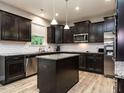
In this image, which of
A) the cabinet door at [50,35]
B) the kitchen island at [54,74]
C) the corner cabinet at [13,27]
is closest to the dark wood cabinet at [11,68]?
the corner cabinet at [13,27]

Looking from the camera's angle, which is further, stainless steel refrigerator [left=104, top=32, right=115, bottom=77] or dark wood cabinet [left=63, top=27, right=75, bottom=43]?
dark wood cabinet [left=63, top=27, right=75, bottom=43]

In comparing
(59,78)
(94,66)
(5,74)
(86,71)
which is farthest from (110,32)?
(5,74)

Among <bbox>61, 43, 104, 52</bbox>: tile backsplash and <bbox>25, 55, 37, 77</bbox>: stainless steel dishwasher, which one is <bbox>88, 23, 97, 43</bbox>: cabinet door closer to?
<bbox>61, 43, 104, 52</bbox>: tile backsplash

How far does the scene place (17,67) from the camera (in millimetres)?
3637

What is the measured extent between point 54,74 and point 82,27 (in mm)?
3775

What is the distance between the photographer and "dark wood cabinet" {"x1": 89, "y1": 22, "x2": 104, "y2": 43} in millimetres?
4879

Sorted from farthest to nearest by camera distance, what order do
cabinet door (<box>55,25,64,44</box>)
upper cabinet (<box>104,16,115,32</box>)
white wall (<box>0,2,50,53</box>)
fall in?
1. cabinet door (<box>55,25,64,44</box>)
2. upper cabinet (<box>104,16,115,32</box>)
3. white wall (<box>0,2,50,53</box>)

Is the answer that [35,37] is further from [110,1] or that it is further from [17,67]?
[110,1]

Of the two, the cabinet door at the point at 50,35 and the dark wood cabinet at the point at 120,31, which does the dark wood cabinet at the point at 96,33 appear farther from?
the dark wood cabinet at the point at 120,31

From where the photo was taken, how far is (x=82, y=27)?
5445 millimetres

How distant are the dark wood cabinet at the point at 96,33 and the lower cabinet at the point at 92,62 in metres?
0.86

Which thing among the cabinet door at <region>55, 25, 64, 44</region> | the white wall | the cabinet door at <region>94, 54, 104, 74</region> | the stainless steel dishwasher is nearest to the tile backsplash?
the cabinet door at <region>55, 25, 64, 44</region>

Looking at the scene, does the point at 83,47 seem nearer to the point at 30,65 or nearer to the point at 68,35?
the point at 68,35

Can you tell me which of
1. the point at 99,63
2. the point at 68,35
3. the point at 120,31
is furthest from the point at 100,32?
the point at 120,31
